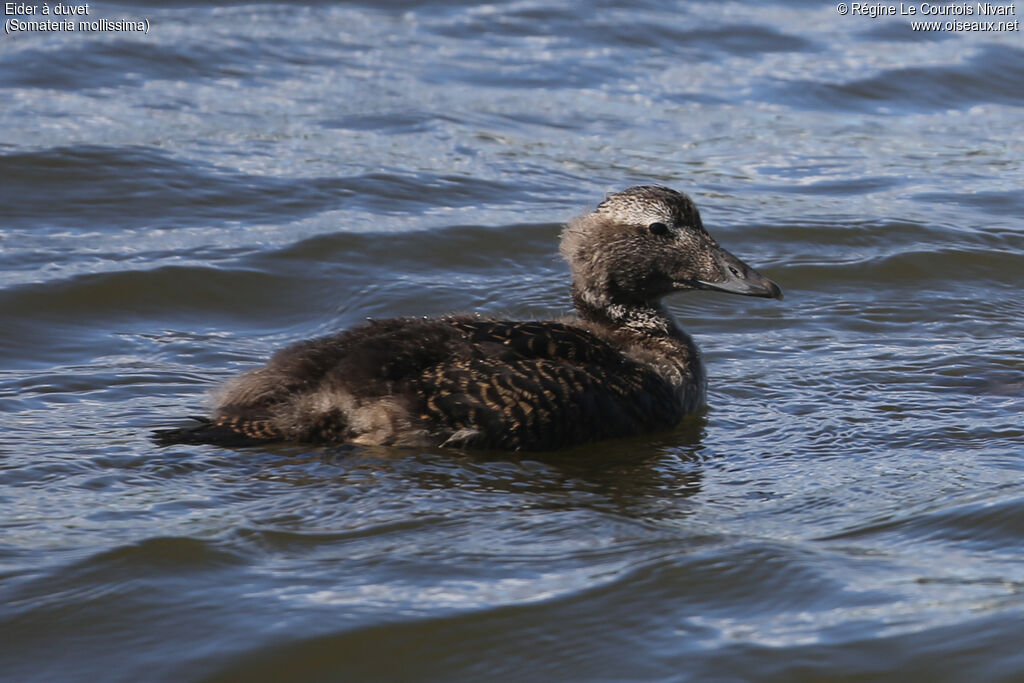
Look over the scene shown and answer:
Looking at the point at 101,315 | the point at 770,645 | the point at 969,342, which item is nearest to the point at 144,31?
the point at 101,315

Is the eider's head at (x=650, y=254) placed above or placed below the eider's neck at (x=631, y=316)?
above

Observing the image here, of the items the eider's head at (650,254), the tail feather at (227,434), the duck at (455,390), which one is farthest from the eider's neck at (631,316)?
the tail feather at (227,434)

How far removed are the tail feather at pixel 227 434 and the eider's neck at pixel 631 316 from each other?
1801 mm

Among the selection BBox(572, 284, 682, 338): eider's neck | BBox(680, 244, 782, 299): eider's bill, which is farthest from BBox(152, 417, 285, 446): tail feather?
BBox(680, 244, 782, 299): eider's bill

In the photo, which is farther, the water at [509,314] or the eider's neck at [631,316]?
the eider's neck at [631,316]

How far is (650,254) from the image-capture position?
7.20m

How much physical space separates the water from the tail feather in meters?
Result: 0.06

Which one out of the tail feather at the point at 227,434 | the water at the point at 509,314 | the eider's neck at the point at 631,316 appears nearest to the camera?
the water at the point at 509,314

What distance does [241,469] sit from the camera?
238 inches

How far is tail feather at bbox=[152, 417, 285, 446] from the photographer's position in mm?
6152

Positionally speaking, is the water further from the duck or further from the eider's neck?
the eider's neck

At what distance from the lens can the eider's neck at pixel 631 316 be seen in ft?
24.0

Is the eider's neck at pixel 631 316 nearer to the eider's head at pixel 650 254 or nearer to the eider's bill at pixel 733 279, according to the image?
the eider's head at pixel 650 254

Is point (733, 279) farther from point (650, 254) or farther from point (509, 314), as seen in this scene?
A: point (509, 314)
